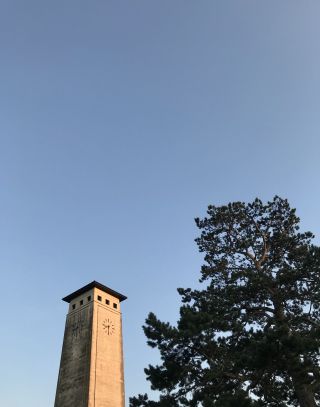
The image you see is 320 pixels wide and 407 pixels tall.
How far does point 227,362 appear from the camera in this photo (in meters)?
13.1

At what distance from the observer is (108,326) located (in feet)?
93.1

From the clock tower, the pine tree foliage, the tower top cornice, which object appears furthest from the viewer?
the tower top cornice

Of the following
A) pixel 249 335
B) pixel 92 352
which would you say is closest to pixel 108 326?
pixel 92 352

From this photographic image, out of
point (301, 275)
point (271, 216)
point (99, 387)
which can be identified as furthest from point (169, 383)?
point (99, 387)

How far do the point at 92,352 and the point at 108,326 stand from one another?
299cm

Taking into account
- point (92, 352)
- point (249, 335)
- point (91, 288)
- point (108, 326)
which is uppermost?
point (91, 288)

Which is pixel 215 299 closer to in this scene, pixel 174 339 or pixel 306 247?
pixel 174 339

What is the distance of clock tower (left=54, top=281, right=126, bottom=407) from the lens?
24453 millimetres

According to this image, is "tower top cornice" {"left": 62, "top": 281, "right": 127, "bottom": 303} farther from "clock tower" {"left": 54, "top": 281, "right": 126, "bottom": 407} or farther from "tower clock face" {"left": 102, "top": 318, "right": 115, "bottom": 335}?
"tower clock face" {"left": 102, "top": 318, "right": 115, "bottom": 335}

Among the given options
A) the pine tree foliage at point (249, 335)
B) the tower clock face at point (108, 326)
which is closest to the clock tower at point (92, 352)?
the tower clock face at point (108, 326)

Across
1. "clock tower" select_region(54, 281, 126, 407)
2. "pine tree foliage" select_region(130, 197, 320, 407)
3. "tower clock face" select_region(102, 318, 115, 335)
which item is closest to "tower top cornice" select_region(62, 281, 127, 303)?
"clock tower" select_region(54, 281, 126, 407)

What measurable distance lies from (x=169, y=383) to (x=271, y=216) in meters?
9.54

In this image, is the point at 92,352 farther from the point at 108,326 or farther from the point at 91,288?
the point at 91,288

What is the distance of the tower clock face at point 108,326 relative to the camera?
91.8 feet
